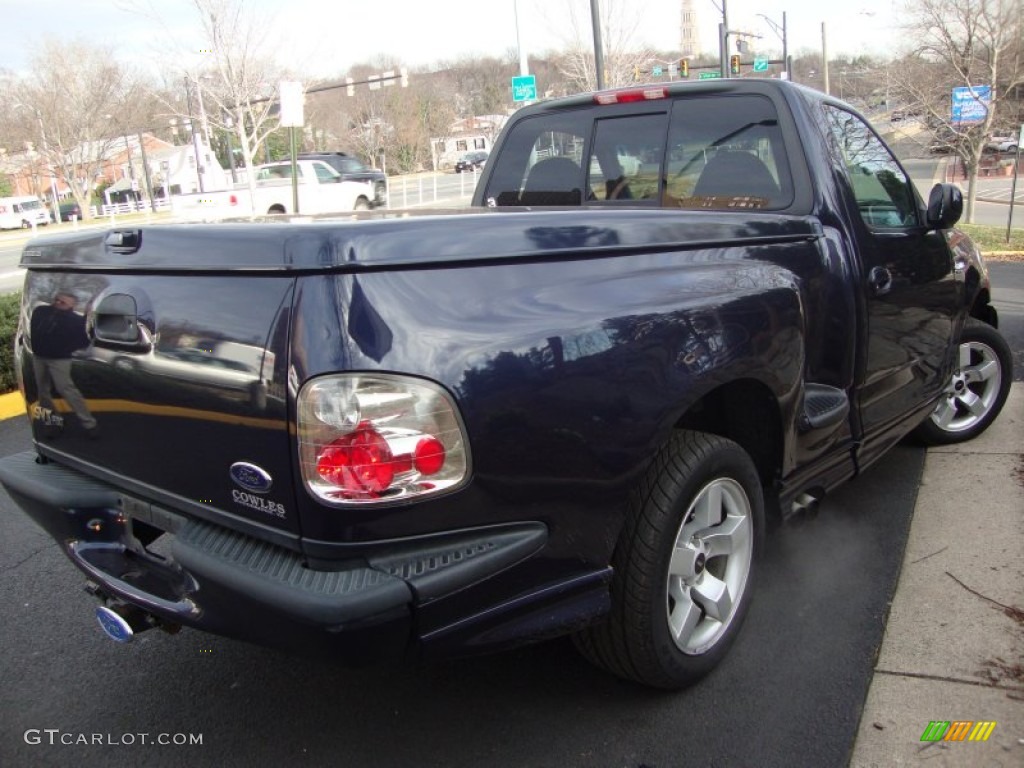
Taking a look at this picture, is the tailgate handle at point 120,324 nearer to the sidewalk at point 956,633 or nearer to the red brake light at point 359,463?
the red brake light at point 359,463

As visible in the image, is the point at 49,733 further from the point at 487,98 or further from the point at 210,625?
the point at 487,98

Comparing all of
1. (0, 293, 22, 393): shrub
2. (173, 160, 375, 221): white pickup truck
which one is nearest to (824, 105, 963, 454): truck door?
(0, 293, 22, 393): shrub

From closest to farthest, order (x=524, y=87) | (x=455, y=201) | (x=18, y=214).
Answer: (x=524, y=87)
(x=455, y=201)
(x=18, y=214)

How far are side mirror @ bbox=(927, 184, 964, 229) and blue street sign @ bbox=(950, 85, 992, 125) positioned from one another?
1498cm

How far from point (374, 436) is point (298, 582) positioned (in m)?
0.36

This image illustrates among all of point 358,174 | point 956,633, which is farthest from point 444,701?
point 358,174

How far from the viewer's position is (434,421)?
1804 millimetres

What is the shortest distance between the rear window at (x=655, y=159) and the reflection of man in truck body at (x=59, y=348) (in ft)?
7.38

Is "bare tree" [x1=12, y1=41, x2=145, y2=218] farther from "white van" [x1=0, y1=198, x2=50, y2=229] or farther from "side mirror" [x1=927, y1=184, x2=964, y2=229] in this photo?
"side mirror" [x1=927, y1=184, x2=964, y2=229]

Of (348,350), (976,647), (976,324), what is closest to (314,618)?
(348,350)

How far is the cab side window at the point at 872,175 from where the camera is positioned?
3473mm

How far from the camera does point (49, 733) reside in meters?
2.50

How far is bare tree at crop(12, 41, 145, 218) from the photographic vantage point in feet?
139

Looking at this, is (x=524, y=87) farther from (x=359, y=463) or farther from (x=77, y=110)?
(x=77, y=110)
